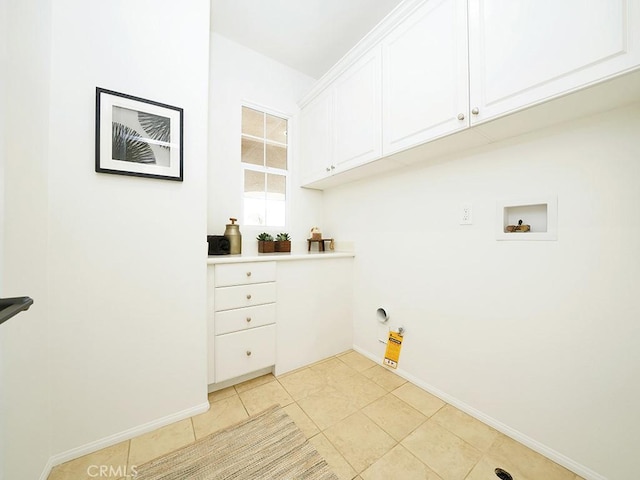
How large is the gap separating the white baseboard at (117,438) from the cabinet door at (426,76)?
79.8 inches

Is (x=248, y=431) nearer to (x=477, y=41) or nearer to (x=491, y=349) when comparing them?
(x=491, y=349)

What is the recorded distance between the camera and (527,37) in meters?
0.99

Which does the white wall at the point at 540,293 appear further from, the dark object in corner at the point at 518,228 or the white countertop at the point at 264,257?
the white countertop at the point at 264,257

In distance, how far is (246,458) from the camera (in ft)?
3.66

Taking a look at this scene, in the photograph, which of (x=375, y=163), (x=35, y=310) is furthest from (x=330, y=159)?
(x=35, y=310)

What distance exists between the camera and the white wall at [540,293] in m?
0.98

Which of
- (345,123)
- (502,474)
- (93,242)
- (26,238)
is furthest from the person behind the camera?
(345,123)

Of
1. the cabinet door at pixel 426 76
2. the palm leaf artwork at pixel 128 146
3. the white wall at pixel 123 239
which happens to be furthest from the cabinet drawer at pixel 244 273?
the cabinet door at pixel 426 76

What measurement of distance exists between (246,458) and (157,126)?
1780mm

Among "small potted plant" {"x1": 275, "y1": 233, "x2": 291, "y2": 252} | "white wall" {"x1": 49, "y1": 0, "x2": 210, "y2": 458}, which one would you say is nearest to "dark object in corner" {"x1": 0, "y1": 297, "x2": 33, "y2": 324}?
"white wall" {"x1": 49, "y1": 0, "x2": 210, "y2": 458}

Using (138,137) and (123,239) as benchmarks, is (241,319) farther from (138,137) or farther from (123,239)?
(138,137)

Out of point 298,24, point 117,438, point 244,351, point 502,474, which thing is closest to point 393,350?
point 502,474

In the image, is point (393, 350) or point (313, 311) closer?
point (393, 350)

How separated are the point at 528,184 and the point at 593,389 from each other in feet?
3.22
